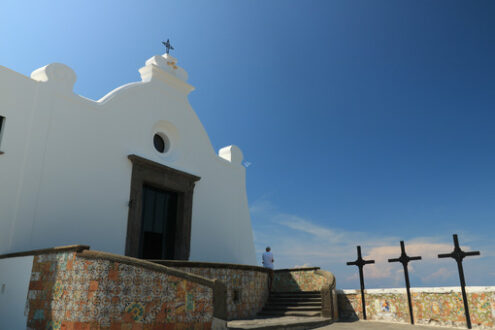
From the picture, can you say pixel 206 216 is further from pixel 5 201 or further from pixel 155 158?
pixel 5 201

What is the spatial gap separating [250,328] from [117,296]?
2965mm

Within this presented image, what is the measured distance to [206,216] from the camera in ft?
46.5

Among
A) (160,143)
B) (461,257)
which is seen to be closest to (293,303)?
(461,257)

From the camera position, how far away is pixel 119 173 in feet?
37.4

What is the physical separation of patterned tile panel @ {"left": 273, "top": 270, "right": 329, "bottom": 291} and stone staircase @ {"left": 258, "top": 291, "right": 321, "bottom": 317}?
314 millimetres

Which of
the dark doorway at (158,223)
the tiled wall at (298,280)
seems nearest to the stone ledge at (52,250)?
the dark doorway at (158,223)

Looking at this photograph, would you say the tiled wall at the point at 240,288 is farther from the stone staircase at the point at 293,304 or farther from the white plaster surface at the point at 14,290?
the white plaster surface at the point at 14,290

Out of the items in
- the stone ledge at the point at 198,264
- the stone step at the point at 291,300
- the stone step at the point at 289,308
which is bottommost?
the stone step at the point at 289,308

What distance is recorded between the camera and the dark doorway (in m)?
12.4

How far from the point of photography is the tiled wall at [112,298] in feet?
20.3

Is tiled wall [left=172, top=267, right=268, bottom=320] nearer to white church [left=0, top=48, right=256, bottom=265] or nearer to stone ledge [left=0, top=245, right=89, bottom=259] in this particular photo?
white church [left=0, top=48, right=256, bottom=265]

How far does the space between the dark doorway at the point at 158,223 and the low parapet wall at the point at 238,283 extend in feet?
10.2

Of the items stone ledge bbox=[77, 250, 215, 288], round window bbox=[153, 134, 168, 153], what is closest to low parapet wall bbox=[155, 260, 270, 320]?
stone ledge bbox=[77, 250, 215, 288]

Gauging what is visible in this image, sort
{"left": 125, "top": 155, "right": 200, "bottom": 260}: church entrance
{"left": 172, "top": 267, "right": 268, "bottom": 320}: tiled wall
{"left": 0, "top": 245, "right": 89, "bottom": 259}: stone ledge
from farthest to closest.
Result: {"left": 125, "top": 155, "right": 200, "bottom": 260}: church entrance, {"left": 172, "top": 267, "right": 268, "bottom": 320}: tiled wall, {"left": 0, "top": 245, "right": 89, "bottom": 259}: stone ledge
